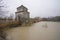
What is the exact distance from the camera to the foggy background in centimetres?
159

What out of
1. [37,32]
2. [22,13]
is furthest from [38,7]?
[37,32]

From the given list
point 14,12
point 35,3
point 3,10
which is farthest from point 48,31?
point 3,10

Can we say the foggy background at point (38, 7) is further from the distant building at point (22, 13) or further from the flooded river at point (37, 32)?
the flooded river at point (37, 32)

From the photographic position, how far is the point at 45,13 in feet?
5.26

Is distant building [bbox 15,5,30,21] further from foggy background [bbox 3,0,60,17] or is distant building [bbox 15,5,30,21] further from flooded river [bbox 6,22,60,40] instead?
flooded river [bbox 6,22,60,40]

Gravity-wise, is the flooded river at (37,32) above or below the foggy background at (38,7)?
below

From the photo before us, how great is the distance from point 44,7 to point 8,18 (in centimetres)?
57

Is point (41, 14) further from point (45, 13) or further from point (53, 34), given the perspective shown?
point (53, 34)

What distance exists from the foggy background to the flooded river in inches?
6.0

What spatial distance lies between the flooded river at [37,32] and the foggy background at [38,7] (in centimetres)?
15

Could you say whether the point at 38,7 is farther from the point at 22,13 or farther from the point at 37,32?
the point at 37,32

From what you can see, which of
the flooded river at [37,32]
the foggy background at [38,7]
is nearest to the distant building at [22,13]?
the foggy background at [38,7]

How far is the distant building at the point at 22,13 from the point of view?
61.7 inches

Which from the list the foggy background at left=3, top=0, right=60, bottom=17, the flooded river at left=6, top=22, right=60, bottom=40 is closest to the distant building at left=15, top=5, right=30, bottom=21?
the foggy background at left=3, top=0, right=60, bottom=17
